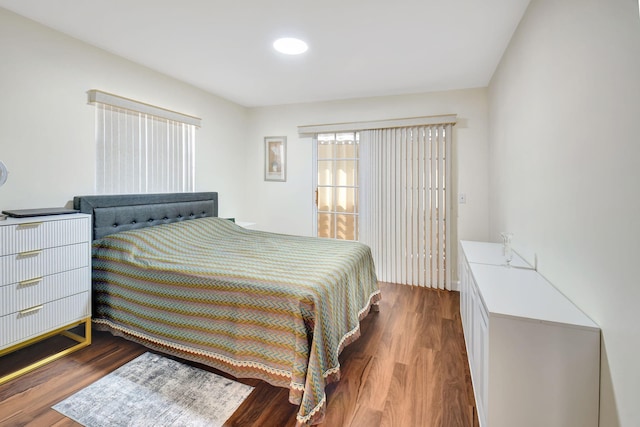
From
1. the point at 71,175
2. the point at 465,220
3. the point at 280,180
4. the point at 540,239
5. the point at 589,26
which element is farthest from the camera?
the point at 280,180

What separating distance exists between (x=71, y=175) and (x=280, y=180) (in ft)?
Result: 8.18

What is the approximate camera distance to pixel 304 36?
2340 mm

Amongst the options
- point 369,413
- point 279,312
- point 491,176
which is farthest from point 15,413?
point 491,176

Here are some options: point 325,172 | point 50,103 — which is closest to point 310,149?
point 325,172

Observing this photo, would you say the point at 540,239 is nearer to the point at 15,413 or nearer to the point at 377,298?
the point at 377,298

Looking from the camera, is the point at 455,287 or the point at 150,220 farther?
the point at 455,287

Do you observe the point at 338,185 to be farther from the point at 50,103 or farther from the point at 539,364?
the point at 539,364

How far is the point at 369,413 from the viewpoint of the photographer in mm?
1636

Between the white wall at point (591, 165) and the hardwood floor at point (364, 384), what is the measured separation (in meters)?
0.82

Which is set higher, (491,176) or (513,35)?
(513,35)

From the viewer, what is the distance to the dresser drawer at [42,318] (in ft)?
6.12

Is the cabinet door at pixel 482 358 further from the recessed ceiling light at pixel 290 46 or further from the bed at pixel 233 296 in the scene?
the recessed ceiling light at pixel 290 46

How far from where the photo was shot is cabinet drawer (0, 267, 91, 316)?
6.11ft

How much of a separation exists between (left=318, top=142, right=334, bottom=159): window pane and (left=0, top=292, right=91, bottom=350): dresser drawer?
9.96ft
